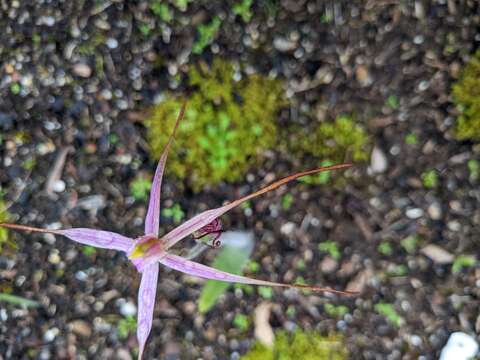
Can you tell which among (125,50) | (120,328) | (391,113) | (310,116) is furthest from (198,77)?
(120,328)

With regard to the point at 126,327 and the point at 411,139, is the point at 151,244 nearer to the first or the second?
the point at 126,327

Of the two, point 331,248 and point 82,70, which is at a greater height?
point 82,70

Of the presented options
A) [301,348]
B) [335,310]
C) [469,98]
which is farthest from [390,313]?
[469,98]

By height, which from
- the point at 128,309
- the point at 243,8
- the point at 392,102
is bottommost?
the point at 128,309

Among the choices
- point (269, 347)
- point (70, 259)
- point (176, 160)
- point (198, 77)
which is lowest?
point (269, 347)

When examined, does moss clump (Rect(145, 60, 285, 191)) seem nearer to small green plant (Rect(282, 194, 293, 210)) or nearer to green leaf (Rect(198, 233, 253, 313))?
small green plant (Rect(282, 194, 293, 210))

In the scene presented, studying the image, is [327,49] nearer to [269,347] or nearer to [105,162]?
[105,162]

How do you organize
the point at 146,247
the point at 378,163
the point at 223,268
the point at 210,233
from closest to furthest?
the point at 146,247
the point at 210,233
the point at 223,268
the point at 378,163

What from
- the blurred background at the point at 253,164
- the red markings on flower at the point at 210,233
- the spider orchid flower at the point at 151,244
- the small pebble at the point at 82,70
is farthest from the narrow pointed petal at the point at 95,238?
the small pebble at the point at 82,70
